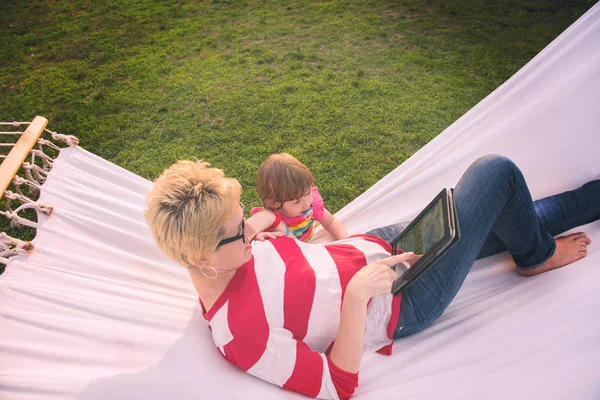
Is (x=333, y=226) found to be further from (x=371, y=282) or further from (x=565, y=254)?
(x=565, y=254)

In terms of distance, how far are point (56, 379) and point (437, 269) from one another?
1382mm

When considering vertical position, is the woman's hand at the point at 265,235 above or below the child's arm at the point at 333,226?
above

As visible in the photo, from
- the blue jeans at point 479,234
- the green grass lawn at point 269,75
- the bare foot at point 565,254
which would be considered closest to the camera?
the blue jeans at point 479,234

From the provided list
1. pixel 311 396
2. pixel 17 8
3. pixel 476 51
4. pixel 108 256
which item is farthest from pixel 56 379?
pixel 17 8

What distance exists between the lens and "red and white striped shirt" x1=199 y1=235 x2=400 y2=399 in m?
1.28

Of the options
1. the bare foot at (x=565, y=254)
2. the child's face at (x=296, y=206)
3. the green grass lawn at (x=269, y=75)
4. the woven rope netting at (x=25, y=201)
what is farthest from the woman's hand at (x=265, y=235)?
the green grass lawn at (x=269, y=75)

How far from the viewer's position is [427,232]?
1497mm

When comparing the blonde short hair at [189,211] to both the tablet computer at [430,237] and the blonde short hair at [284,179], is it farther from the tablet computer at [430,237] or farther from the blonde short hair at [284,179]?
the tablet computer at [430,237]

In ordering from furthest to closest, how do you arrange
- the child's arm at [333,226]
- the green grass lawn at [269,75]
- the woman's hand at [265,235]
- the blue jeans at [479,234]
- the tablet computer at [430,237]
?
the green grass lawn at [269,75] → the child's arm at [333,226] → the woman's hand at [265,235] → the blue jeans at [479,234] → the tablet computer at [430,237]

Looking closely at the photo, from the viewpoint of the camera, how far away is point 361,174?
3240 mm

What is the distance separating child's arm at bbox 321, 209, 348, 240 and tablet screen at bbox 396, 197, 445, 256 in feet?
1.43

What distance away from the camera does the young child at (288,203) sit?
1835mm

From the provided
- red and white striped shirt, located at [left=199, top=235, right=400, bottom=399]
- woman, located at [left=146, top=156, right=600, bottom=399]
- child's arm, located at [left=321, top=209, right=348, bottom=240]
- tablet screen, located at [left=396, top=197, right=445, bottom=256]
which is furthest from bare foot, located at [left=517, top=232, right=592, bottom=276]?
child's arm, located at [left=321, top=209, right=348, bottom=240]

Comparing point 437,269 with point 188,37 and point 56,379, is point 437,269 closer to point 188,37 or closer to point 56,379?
point 56,379
